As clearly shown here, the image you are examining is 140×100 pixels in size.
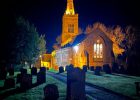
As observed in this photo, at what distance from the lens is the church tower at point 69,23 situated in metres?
80.9

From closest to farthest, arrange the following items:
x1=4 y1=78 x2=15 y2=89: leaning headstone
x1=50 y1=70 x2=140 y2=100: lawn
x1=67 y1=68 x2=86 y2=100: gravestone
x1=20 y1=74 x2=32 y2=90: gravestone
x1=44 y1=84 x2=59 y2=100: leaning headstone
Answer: x1=44 y1=84 x2=59 y2=100: leaning headstone, x1=67 y1=68 x2=86 y2=100: gravestone, x1=50 y1=70 x2=140 y2=100: lawn, x1=20 y1=74 x2=32 y2=90: gravestone, x1=4 y1=78 x2=15 y2=89: leaning headstone

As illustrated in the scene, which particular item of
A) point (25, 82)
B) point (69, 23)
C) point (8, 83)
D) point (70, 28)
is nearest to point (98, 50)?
point (70, 28)

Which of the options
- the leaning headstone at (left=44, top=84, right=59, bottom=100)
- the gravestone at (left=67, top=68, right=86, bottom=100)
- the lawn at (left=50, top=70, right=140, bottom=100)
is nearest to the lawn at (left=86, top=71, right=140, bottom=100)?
the lawn at (left=50, top=70, right=140, bottom=100)

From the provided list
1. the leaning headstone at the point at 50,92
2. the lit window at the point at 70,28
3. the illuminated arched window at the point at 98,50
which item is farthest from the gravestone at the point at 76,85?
the lit window at the point at 70,28

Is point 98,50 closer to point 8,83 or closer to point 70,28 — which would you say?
point 70,28

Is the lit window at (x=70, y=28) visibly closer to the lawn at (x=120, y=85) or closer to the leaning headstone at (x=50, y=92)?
the lawn at (x=120, y=85)

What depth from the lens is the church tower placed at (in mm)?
80875

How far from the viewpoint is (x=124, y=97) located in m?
14.5

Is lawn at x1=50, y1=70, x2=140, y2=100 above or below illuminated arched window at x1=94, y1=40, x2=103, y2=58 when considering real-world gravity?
below

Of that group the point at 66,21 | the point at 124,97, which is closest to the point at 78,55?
the point at 66,21

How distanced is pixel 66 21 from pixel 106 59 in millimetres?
30049

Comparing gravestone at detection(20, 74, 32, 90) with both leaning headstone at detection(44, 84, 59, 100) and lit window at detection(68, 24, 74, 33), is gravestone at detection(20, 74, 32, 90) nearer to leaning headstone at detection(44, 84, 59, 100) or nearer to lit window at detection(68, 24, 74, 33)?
leaning headstone at detection(44, 84, 59, 100)

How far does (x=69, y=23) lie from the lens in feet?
268

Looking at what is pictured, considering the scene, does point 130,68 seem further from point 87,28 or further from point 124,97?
point 87,28
